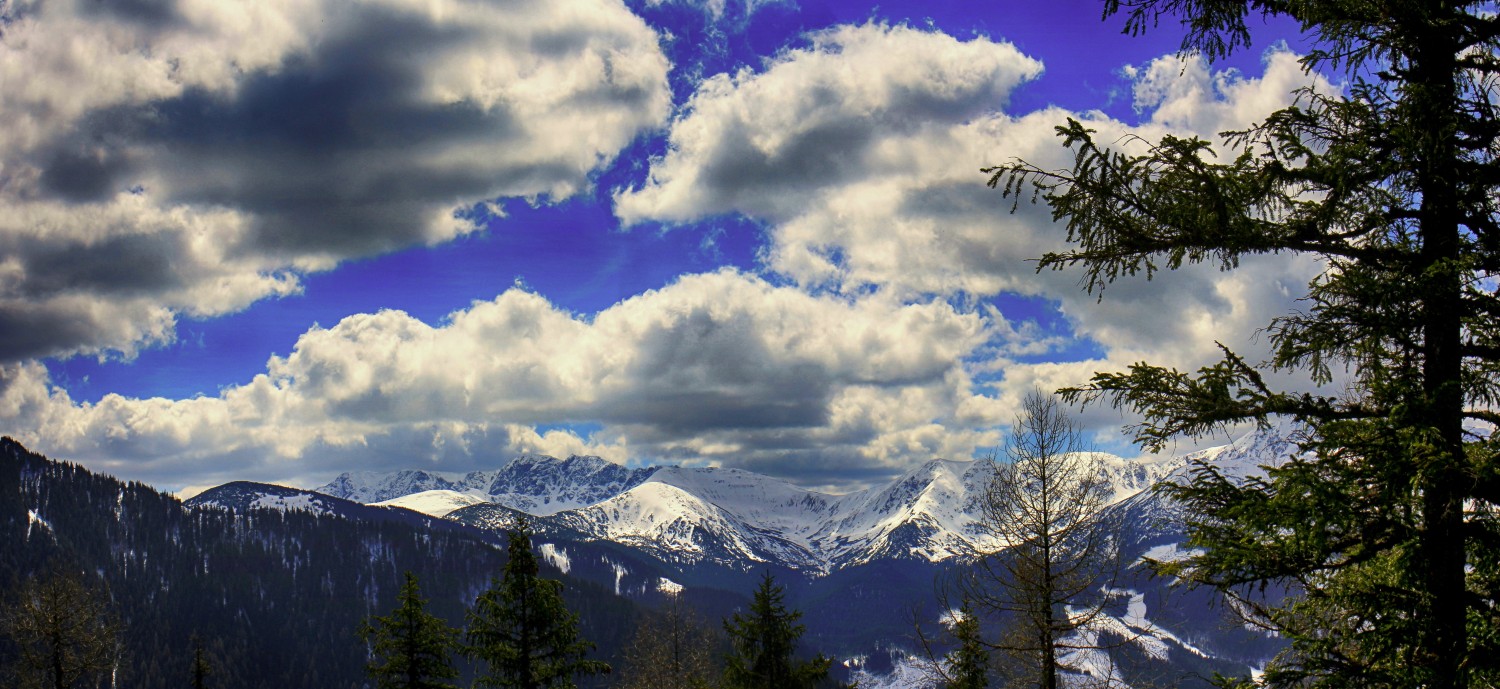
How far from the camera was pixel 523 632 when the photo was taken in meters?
26.1

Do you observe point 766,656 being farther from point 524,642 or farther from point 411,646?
point 411,646

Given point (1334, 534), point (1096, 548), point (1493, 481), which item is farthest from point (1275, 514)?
point (1096, 548)

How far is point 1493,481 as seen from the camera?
7051mm

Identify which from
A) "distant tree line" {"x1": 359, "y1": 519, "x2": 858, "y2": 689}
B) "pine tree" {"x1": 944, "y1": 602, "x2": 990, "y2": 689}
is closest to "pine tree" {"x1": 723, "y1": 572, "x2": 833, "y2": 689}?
"distant tree line" {"x1": 359, "y1": 519, "x2": 858, "y2": 689}

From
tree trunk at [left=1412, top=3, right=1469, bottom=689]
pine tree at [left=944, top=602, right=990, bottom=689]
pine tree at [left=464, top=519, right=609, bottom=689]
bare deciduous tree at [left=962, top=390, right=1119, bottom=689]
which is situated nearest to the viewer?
tree trunk at [left=1412, top=3, right=1469, bottom=689]

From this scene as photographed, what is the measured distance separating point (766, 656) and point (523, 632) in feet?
26.9

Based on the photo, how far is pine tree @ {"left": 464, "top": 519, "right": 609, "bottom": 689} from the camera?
25.8 metres

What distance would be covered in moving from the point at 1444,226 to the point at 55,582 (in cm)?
4621

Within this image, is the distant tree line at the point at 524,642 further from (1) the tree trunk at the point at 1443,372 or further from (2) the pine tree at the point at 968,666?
(1) the tree trunk at the point at 1443,372

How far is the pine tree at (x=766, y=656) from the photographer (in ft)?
95.3

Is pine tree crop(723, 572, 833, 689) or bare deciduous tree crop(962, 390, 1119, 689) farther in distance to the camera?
pine tree crop(723, 572, 833, 689)

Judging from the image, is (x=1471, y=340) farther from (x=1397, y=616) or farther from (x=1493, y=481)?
(x=1397, y=616)

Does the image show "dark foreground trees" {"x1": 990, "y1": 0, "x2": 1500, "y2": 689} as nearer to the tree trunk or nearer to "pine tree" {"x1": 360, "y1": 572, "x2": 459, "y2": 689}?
the tree trunk

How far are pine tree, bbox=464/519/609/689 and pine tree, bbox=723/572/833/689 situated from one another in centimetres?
515
